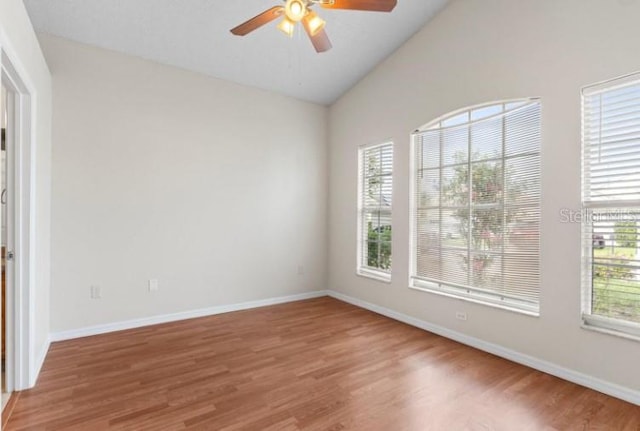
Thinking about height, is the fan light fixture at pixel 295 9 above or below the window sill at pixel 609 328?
above

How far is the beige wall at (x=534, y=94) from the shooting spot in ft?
8.27

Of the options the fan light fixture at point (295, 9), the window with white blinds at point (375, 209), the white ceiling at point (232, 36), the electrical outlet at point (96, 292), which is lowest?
the electrical outlet at point (96, 292)

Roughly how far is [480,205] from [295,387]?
8.02 feet

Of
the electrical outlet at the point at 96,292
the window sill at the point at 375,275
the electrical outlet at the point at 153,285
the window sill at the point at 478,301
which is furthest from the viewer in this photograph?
the window sill at the point at 375,275

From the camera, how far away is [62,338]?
11.2 feet

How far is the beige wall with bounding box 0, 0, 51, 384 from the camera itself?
2117 mm

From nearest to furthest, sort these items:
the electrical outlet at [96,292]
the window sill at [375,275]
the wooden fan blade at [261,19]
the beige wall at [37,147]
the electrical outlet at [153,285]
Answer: the beige wall at [37,147]
the wooden fan blade at [261,19]
the electrical outlet at [96,292]
the electrical outlet at [153,285]
the window sill at [375,275]

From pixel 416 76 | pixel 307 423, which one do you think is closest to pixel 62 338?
pixel 307 423

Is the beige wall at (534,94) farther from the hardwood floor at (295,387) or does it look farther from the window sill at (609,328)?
the hardwood floor at (295,387)

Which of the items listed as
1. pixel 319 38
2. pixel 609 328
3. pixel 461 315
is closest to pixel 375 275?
pixel 461 315

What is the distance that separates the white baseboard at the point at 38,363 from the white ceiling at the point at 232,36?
3.00m

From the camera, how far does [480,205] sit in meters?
3.40

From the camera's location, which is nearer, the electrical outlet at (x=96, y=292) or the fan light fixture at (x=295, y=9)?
the fan light fixture at (x=295, y=9)

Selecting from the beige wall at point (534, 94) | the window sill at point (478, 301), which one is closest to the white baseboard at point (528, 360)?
the beige wall at point (534, 94)
